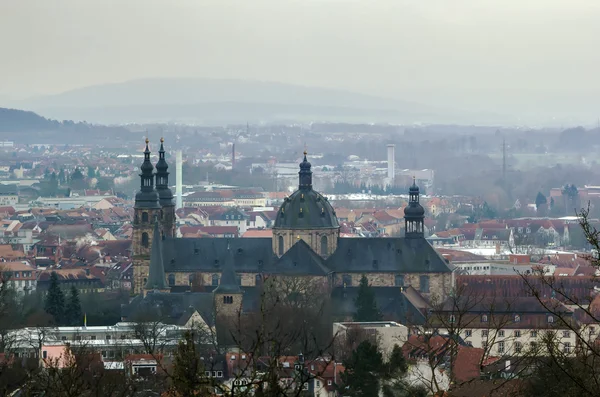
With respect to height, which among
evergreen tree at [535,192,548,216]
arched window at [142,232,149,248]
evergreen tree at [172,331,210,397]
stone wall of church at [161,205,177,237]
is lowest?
evergreen tree at [535,192,548,216]

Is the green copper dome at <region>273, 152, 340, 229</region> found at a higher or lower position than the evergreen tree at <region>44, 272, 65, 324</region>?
higher

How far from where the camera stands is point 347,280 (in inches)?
2611

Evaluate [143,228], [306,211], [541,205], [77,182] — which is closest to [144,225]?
[143,228]

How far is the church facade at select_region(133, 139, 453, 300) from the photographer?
2574 inches

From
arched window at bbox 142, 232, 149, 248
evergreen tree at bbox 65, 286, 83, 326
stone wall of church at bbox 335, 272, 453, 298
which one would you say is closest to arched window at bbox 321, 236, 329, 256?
stone wall of church at bbox 335, 272, 453, 298

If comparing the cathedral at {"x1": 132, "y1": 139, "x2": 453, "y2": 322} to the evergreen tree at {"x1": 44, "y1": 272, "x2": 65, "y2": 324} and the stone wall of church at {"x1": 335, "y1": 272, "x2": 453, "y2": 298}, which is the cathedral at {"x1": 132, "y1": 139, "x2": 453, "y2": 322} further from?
the evergreen tree at {"x1": 44, "y1": 272, "x2": 65, "y2": 324}

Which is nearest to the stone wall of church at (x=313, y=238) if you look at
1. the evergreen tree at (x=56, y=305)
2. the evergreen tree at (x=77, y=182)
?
the evergreen tree at (x=56, y=305)

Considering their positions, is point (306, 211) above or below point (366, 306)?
above

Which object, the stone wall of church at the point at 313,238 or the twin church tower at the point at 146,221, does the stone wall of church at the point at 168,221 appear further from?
the stone wall of church at the point at 313,238

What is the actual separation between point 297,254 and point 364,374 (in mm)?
28277

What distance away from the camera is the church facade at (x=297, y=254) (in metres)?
65.4

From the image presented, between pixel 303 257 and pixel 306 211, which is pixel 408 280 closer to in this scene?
pixel 303 257

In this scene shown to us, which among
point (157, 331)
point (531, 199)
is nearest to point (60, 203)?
point (531, 199)

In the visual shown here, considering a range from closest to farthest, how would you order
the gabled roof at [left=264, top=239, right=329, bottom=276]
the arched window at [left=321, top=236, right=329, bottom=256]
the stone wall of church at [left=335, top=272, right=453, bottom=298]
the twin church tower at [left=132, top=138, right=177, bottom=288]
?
the gabled roof at [left=264, top=239, right=329, bottom=276]
the stone wall of church at [left=335, top=272, right=453, bottom=298]
the arched window at [left=321, top=236, right=329, bottom=256]
the twin church tower at [left=132, top=138, right=177, bottom=288]
